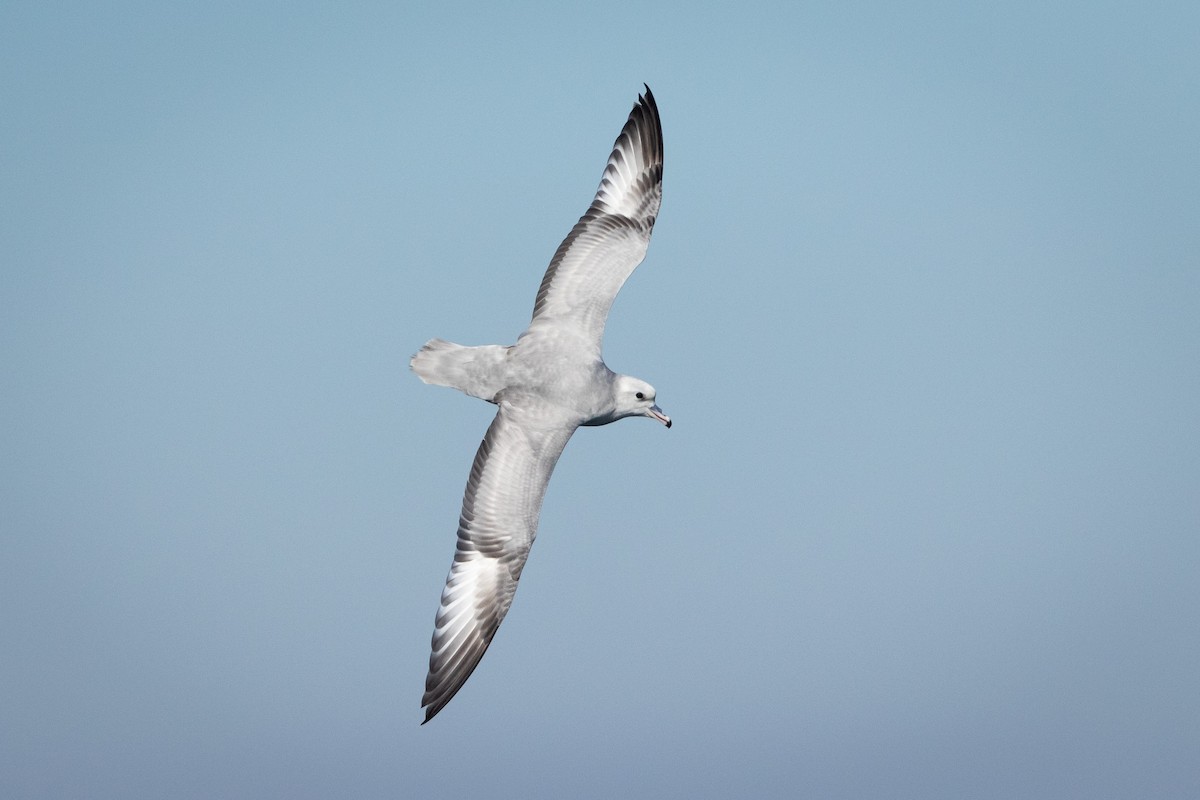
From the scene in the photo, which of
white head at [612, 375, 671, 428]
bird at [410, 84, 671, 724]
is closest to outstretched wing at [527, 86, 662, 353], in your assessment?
bird at [410, 84, 671, 724]

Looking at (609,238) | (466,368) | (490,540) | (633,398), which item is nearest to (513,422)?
(466,368)

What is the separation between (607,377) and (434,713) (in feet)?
17.2

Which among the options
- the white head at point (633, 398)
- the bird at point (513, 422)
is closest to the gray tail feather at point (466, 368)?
the bird at point (513, 422)

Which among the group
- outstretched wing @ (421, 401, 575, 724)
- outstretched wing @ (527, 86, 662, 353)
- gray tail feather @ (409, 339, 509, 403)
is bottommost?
outstretched wing @ (421, 401, 575, 724)

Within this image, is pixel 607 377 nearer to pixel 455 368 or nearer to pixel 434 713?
pixel 455 368

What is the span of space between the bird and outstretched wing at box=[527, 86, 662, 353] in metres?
0.03

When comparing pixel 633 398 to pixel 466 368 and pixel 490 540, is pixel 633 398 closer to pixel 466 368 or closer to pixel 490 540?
pixel 466 368

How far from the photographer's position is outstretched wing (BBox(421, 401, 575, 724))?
1720 cm

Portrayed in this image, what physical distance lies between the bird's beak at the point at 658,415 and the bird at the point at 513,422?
15 millimetres

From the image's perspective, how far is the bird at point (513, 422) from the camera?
17.2 m

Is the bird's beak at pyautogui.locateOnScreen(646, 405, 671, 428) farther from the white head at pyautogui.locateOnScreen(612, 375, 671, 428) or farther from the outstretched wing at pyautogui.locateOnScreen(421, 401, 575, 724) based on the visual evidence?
the outstretched wing at pyautogui.locateOnScreen(421, 401, 575, 724)

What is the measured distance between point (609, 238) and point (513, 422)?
3.57 metres

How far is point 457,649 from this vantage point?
1764 centimetres

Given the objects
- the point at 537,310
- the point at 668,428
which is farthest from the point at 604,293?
the point at 668,428
